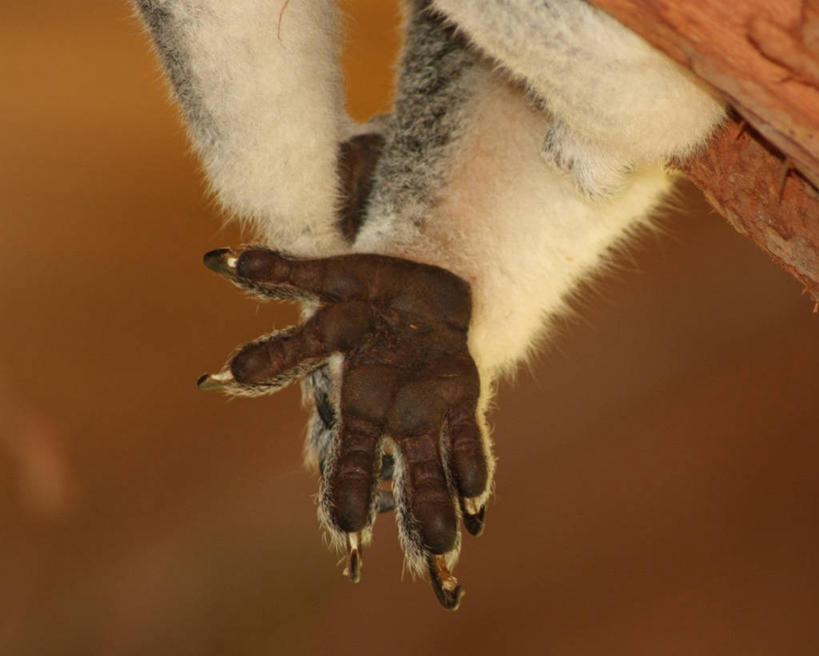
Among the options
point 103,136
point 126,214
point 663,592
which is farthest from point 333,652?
point 103,136

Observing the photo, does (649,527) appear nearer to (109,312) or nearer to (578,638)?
(578,638)

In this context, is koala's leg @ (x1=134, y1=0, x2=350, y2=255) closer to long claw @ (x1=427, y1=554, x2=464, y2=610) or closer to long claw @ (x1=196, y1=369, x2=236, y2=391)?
long claw @ (x1=196, y1=369, x2=236, y2=391)

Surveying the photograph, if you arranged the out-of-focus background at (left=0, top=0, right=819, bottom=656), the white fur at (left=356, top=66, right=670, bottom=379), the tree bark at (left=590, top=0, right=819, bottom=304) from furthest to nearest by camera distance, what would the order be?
the out-of-focus background at (left=0, top=0, right=819, bottom=656) → the white fur at (left=356, top=66, right=670, bottom=379) → the tree bark at (left=590, top=0, right=819, bottom=304)

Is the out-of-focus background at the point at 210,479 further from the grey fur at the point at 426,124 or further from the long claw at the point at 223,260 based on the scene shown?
the long claw at the point at 223,260

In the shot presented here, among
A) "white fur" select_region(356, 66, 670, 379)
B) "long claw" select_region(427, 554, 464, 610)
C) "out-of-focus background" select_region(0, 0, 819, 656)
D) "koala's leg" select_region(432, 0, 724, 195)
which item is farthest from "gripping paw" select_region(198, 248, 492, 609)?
"out-of-focus background" select_region(0, 0, 819, 656)

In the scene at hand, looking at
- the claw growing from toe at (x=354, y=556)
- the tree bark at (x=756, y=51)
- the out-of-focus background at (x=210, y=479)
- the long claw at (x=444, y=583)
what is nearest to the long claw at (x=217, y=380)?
the claw growing from toe at (x=354, y=556)
